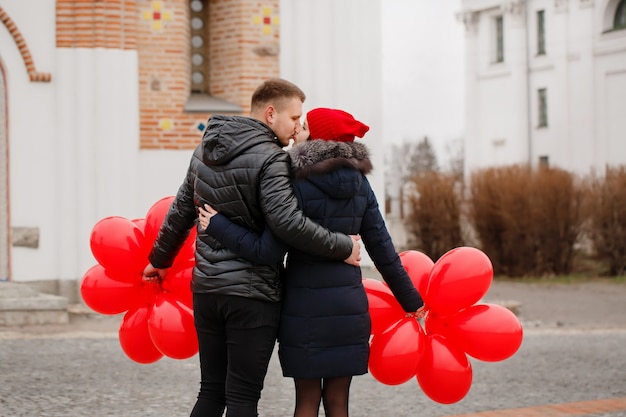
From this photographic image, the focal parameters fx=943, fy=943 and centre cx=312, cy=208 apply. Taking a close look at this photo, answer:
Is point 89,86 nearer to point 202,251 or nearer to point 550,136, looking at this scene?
point 202,251

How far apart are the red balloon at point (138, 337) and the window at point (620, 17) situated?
3072 cm

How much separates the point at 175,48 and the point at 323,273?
10115 mm

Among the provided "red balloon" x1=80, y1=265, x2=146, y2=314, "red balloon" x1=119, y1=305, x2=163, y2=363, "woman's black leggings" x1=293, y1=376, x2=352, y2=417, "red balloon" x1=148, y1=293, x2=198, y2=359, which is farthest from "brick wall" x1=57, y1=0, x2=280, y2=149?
"woman's black leggings" x1=293, y1=376, x2=352, y2=417

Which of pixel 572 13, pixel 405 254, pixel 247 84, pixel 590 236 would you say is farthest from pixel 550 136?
pixel 405 254

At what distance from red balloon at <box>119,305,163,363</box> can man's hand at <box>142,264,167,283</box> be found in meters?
0.16

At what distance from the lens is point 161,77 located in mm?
13562

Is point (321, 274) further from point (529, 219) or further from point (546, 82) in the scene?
point (546, 82)

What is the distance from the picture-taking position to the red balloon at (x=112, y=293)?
4.89m

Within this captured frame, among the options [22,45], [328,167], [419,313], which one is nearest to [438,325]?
[419,313]

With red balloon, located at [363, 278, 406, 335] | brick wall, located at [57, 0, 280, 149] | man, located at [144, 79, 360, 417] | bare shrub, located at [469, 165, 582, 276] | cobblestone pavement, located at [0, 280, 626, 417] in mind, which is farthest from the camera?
bare shrub, located at [469, 165, 582, 276]

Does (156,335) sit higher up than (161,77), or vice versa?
(161,77)

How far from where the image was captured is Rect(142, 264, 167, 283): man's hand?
15.6 ft

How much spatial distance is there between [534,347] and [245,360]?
7379mm

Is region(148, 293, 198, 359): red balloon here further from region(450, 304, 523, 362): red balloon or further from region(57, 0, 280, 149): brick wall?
region(57, 0, 280, 149): brick wall
